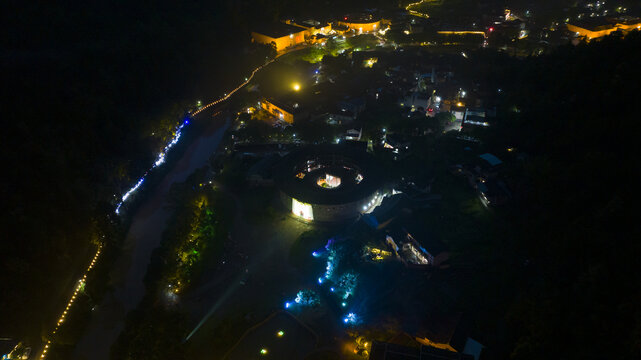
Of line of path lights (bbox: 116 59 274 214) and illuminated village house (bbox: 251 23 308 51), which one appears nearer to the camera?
line of path lights (bbox: 116 59 274 214)

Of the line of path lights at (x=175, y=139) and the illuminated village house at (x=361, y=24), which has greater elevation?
the illuminated village house at (x=361, y=24)

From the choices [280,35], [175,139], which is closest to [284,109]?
[175,139]

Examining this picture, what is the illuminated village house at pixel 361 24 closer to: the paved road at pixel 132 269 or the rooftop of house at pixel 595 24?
the rooftop of house at pixel 595 24

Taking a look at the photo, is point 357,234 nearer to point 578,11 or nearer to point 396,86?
point 396,86

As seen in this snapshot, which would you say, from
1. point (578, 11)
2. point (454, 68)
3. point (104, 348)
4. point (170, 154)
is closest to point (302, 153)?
point (170, 154)

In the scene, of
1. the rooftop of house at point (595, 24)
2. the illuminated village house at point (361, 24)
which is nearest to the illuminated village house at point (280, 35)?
the illuminated village house at point (361, 24)

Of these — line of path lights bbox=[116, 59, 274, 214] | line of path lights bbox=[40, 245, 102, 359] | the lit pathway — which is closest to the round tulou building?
the lit pathway

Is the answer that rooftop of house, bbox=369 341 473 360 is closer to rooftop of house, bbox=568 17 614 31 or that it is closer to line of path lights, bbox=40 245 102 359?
line of path lights, bbox=40 245 102 359
